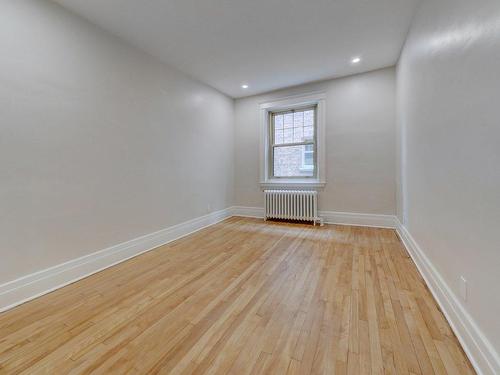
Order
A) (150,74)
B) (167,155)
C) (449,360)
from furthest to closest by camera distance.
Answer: (167,155), (150,74), (449,360)

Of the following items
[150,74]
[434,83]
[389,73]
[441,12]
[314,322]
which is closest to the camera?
[314,322]

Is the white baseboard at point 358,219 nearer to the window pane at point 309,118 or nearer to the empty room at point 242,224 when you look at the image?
the empty room at point 242,224

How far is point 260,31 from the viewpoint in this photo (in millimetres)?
2641

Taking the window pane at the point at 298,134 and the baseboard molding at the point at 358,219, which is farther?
the window pane at the point at 298,134

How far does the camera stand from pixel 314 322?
1.53 m

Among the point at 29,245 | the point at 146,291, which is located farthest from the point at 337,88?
the point at 29,245

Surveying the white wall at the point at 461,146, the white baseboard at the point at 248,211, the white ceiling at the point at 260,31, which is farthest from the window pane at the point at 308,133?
the white wall at the point at 461,146

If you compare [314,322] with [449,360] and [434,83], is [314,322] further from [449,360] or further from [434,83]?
[434,83]

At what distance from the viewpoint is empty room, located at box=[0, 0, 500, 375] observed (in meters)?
1.24

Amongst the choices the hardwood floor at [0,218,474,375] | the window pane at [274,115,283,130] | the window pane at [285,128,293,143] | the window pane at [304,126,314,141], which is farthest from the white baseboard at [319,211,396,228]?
the window pane at [274,115,283,130]

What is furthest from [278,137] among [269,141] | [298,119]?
[298,119]

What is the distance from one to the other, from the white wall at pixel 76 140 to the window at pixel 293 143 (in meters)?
2.10

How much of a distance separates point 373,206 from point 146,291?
3.69m

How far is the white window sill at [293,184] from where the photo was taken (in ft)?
14.2
